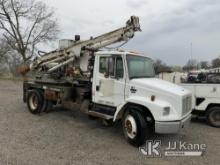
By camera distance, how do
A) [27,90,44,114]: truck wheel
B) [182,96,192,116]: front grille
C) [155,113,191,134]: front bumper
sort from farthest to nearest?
[27,90,44,114]: truck wheel
[182,96,192,116]: front grille
[155,113,191,134]: front bumper

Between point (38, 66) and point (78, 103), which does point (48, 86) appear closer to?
point (38, 66)

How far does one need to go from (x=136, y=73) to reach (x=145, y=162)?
2.47m

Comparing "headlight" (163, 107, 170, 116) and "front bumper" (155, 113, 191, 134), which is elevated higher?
"headlight" (163, 107, 170, 116)

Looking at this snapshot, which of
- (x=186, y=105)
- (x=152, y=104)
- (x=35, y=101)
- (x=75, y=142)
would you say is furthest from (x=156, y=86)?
(x=35, y=101)

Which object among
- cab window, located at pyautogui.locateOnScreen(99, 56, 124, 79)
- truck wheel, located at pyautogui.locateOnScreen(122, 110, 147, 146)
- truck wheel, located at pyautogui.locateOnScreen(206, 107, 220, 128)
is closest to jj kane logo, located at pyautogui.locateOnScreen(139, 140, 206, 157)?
truck wheel, located at pyautogui.locateOnScreen(122, 110, 147, 146)

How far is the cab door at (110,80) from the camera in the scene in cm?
657

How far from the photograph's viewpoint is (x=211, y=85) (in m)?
8.12

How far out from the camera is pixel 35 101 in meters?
9.77

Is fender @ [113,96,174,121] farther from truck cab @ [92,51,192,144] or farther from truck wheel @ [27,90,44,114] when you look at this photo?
truck wheel @ [27,90,44,114]

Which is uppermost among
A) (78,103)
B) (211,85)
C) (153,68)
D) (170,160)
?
(153,68)

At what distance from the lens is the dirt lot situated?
5.20m

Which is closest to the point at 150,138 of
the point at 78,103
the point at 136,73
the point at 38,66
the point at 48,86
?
the point at 136,73

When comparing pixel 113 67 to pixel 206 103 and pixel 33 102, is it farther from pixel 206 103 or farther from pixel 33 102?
pixel 33 102

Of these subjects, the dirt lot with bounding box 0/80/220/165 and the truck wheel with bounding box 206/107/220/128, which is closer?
the dirt lot with bounding box 0/80/220/165
